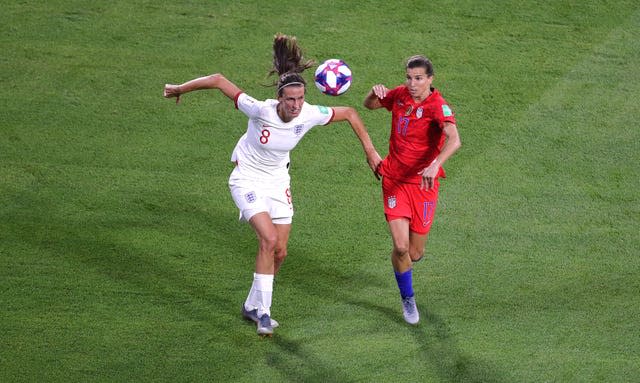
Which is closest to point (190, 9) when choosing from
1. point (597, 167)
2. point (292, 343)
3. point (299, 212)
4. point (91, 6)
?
point (91, 6)

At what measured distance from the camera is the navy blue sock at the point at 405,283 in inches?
359

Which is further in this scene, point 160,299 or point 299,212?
point 299,212

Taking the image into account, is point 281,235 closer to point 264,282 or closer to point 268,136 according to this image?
point 264,282

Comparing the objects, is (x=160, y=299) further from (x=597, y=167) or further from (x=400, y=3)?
(x=400, y=3)

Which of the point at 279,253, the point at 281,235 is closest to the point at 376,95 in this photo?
the point at 281,235

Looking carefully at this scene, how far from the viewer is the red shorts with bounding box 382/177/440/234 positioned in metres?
9.06

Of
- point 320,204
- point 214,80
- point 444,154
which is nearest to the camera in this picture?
point 444,154

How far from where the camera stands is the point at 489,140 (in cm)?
1209

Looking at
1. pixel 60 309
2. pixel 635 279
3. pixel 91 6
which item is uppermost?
pixel 91 6

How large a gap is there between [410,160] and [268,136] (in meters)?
1.27

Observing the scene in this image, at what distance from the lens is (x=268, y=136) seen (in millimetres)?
8734

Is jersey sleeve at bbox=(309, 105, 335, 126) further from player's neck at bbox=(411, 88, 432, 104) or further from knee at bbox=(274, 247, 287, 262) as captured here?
knee at bbox=(274, 247, 287, 262)

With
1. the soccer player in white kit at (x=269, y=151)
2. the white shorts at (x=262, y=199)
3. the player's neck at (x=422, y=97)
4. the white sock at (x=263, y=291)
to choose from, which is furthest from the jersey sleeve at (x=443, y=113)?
the white sock at (x=263, y=291)

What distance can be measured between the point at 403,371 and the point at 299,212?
299 centimetres
